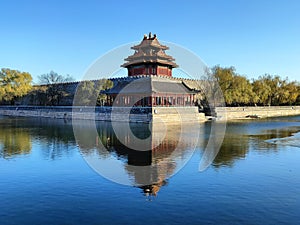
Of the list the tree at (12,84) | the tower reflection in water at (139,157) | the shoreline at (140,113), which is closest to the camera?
the tower reflection in water at (139,157)

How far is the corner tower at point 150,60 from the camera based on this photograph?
4725 centimetres

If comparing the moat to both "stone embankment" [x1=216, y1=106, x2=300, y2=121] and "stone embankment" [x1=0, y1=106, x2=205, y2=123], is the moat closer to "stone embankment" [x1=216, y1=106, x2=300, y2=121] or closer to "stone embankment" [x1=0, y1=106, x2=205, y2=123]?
"stone embankment" [x1=0, y1=106, x2=205, y2=123]

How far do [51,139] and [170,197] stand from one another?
15.4 metres

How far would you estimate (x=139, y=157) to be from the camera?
1572cm

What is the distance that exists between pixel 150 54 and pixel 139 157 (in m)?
33.8

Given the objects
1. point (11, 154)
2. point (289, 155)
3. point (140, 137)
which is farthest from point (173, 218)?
point (140, 137)

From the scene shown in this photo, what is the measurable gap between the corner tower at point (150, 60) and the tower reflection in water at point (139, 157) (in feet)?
83.4

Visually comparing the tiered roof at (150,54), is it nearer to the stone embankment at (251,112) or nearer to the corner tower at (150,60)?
the corner tower at (150,60)

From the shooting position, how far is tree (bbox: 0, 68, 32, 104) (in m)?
56.3

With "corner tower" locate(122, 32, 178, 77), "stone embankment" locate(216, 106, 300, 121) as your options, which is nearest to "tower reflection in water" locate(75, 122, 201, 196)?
"stone embankment" locate(216, 106, 300, 121)

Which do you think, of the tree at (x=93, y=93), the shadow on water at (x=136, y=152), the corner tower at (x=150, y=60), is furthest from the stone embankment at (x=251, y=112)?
the shadow on water at (x=136, y=152)

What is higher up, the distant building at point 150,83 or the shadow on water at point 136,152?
the distant building at point 150,83

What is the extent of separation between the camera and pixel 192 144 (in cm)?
1994

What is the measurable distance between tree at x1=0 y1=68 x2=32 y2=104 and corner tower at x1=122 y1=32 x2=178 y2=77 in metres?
21.6
